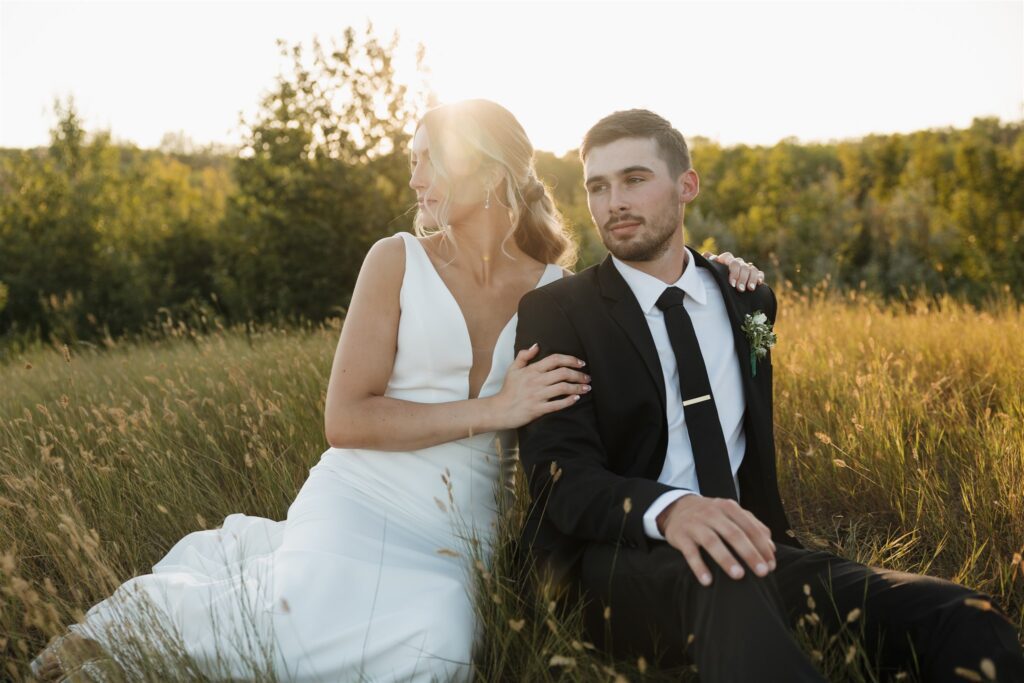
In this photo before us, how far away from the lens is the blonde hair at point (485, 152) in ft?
11.7

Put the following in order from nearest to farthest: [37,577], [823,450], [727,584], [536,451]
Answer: [727,584], [536,451], [37,577], [823,450]

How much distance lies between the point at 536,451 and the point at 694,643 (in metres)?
0.89

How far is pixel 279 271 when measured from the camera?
1262 centimetres

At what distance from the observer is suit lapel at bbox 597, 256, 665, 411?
2.99 meters

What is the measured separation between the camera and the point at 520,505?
3.53 metres

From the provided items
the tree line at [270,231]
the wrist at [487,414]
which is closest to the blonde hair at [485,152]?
the wrist at [487,414]

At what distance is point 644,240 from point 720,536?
1.30 metres

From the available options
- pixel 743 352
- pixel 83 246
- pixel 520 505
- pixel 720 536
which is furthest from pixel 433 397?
pixel 83 246

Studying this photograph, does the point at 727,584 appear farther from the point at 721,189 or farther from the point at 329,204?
the point at 721,189

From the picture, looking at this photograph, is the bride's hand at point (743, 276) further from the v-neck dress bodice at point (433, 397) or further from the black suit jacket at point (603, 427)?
the v-neck dress bodice at point (433, 397)

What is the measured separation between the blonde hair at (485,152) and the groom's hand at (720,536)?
173 cm

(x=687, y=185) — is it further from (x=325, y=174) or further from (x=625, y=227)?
(x=325, y=174)

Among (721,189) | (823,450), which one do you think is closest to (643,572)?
(823,450)

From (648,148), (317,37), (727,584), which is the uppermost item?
(317,37)
